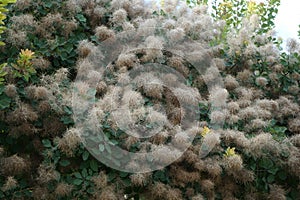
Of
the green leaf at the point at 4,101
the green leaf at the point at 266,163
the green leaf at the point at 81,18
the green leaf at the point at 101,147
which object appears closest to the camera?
the green leaf at the point at 101,147

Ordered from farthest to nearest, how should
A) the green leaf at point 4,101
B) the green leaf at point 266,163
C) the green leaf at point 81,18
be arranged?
the green leaf at point 81,18, the green leaf at point 266,163, the green leaf at point 4,101

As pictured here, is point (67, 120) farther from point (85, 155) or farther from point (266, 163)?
point (266, 163)

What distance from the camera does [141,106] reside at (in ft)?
9.41

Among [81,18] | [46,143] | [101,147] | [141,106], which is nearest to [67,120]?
[46,143]

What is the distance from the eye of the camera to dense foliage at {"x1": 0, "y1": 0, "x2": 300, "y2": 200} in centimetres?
257

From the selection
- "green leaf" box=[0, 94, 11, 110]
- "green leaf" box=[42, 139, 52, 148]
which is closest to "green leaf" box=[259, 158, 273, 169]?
"green leaf" box=[42, 139, 52, 148]

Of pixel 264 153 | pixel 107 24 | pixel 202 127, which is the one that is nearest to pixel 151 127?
pixel 202 127

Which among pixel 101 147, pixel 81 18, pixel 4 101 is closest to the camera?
pixel 101 147

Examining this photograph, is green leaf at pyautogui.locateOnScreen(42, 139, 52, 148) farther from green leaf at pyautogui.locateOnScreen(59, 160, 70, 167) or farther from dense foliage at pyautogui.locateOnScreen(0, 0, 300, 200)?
green leaf at pyautogui.locateOnScreen(59, 160, 70, 167)

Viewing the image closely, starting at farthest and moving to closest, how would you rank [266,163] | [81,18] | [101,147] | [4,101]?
[81,18]
[266,163]
[4,101]
[101,147]

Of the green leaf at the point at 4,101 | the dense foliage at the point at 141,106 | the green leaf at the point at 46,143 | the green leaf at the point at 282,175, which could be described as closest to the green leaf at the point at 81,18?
the dense foliage at the point at 141,106

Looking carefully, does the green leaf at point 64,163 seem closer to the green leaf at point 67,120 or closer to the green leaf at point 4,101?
the green leaf at point 67,120

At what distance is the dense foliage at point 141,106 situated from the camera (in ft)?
8.45

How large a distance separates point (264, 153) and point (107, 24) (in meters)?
1.73
